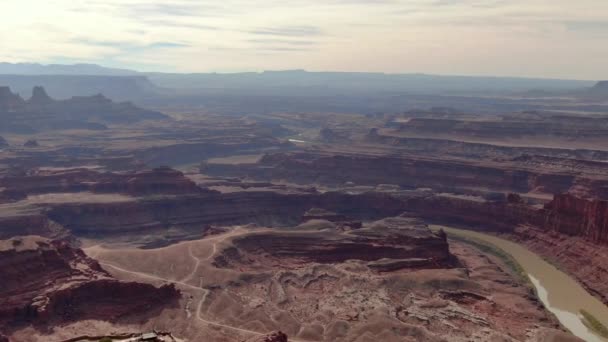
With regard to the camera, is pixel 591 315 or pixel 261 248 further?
pixel 261 248

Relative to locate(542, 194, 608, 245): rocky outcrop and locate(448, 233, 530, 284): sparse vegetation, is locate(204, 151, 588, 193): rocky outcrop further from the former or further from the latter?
locate(542, 194, 608, 245): rocky outcrop

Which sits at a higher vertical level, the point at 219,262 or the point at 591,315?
the point at 219,262

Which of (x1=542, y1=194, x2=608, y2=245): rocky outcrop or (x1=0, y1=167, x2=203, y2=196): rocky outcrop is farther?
(x1=0, y1=167, x2=203, y2=196): rocky outcrop

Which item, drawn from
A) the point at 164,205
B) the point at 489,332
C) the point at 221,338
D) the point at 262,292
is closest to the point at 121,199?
the point at 164,205

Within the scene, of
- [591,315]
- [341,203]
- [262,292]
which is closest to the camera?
[262,292]

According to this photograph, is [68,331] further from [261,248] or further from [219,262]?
[261,248]

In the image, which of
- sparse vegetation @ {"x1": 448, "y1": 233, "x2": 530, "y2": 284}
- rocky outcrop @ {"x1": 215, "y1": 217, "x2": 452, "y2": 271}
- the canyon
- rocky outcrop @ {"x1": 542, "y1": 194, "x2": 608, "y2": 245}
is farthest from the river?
rocky outcrop @ {"x1": 215, "y1": 217, "x2": 452, "y2": 271}
